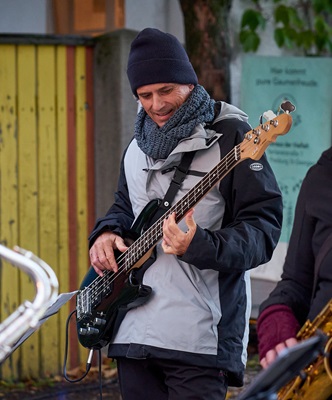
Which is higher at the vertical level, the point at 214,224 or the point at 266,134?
the point at 266,134

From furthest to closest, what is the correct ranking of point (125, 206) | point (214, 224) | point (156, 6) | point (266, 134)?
point (156, 6) < point (125, 206) < point (214, 224) < point (266, 134)

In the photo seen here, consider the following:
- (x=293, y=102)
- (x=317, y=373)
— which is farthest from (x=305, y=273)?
(x=293, y=102)

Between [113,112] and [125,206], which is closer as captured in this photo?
[125,206]

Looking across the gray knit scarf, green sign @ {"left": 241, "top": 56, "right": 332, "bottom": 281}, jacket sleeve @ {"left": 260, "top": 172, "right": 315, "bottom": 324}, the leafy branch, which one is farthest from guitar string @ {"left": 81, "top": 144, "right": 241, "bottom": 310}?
the leafy branch

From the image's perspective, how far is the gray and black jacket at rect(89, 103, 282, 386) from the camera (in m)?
3.41

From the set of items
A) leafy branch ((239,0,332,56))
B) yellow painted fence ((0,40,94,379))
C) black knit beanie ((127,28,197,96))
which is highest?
black knit beanie ((127,28,197,96))

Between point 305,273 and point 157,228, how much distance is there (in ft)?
2.48

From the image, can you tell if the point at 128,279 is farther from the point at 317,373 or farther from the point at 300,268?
the point at 317,373

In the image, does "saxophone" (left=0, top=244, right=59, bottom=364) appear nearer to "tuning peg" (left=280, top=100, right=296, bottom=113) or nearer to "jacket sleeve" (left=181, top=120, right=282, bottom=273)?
"jacket sleeve" (left=181, top=120, right=282, bottom=273)

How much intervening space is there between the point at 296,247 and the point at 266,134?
506 mm

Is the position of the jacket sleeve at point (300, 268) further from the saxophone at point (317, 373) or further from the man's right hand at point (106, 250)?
the man's right hand at point (106, 250)

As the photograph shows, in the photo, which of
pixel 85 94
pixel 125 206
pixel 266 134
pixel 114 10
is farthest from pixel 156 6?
pixel 266 134

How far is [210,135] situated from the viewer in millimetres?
3504

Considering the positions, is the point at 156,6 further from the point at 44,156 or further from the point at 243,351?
the point at 243,351
